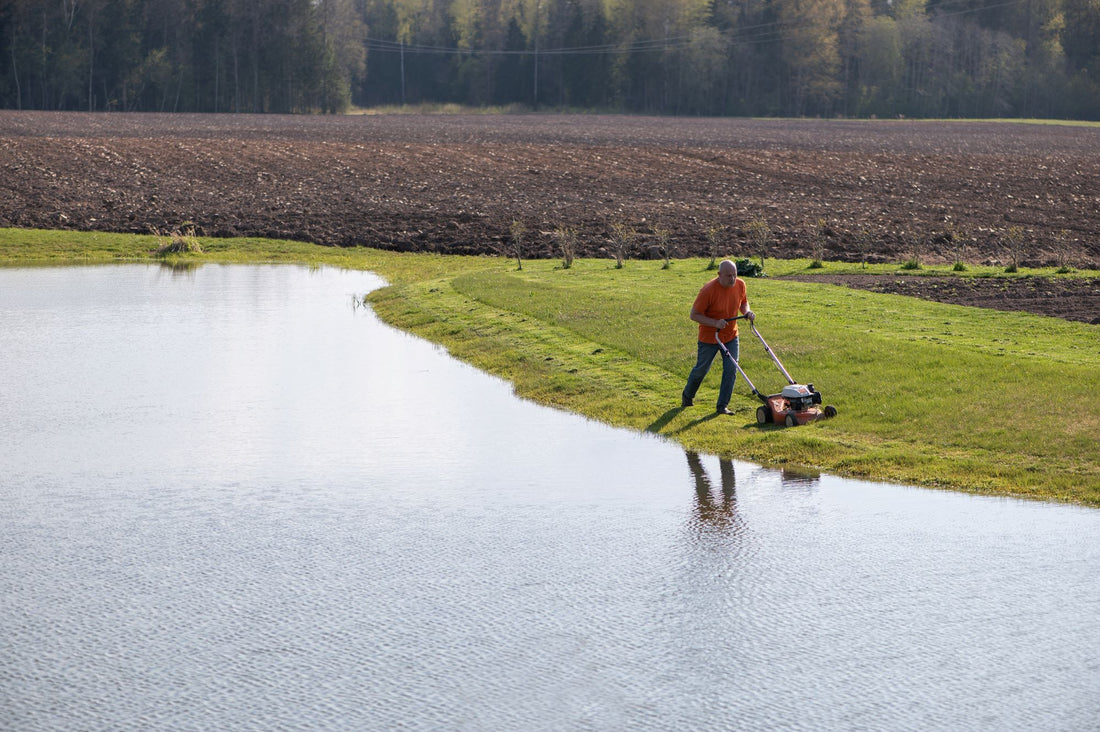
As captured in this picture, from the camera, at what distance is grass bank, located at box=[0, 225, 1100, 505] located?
13.2 m

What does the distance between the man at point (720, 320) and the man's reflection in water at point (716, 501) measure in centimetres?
201

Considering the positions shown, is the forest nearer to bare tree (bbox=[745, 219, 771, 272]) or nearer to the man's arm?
bare tree (bbox=[745, 219, 771, 272])

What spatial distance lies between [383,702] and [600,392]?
9.82 m

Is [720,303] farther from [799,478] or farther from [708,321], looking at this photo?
[799,478]

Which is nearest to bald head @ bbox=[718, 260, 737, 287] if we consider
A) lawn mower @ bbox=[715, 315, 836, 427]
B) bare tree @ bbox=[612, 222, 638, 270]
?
lawn mower @ bbox=[715, 315, 836, 427]

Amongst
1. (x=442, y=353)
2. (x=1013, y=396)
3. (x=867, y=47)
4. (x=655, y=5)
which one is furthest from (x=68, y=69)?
(x=1013, y=396)

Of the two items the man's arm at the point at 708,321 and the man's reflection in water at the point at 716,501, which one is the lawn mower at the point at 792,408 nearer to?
the man's arm at the point at 708,321

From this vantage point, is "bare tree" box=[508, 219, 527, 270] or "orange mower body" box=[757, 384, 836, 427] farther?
"bare tree" box=[508, 219, 527, 270]

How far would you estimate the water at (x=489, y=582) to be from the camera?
7434 mm

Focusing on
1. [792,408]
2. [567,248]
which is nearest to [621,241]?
[567,248]

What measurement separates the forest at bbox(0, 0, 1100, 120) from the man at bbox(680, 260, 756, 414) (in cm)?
10645

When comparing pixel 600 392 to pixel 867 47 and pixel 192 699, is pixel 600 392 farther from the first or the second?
pixel 867 47

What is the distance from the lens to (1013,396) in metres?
14.8

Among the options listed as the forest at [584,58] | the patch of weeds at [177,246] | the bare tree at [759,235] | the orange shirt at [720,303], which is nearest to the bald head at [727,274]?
the orange shirt at [720,303]
